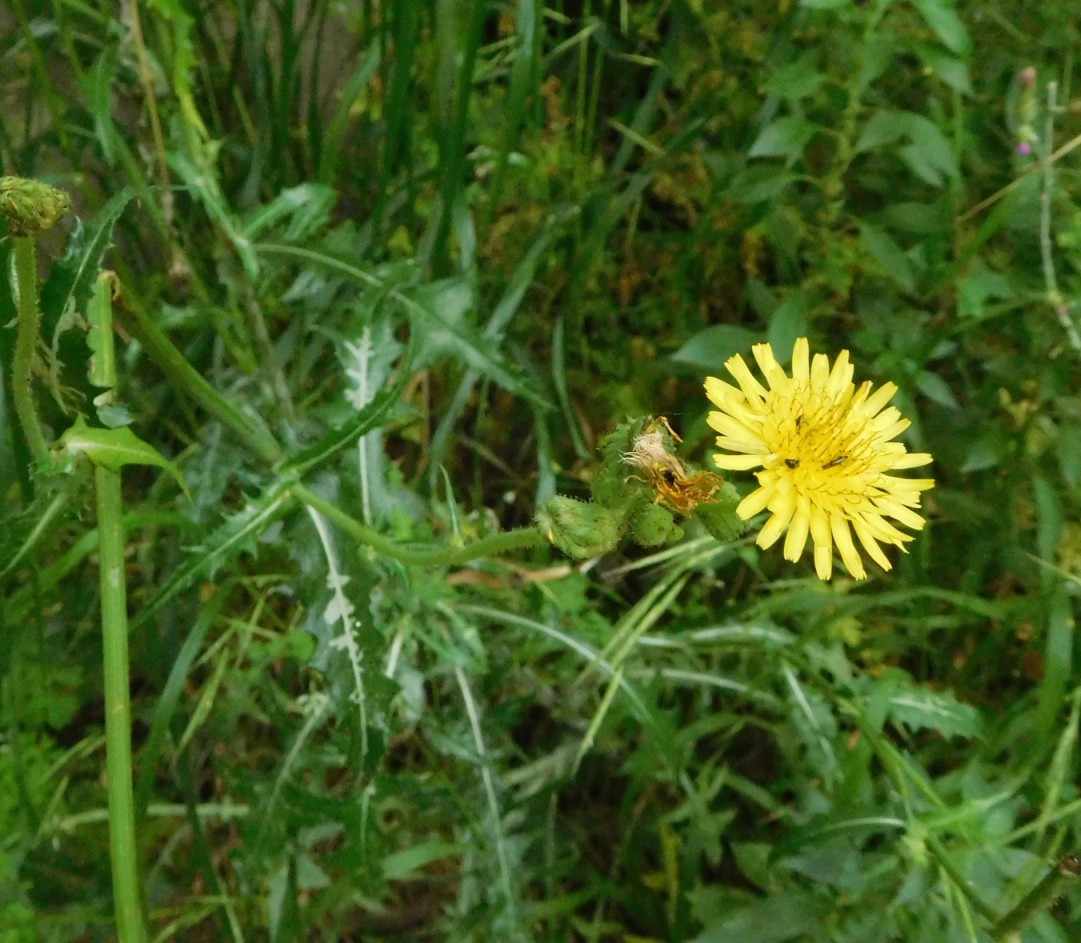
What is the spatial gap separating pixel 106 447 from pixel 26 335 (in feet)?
0.35

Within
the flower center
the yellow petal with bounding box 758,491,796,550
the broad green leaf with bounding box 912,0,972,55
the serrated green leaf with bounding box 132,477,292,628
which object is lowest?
the serrated green leaf with bounding box 132,477,292,628

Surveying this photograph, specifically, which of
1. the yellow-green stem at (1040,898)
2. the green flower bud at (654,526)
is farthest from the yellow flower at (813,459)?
the yellow-green stem at (1040,898)

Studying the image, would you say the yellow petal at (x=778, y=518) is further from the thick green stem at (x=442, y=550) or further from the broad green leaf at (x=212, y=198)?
the broad green leaf at (x=212, y=198)

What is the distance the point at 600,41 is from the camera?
1.34m

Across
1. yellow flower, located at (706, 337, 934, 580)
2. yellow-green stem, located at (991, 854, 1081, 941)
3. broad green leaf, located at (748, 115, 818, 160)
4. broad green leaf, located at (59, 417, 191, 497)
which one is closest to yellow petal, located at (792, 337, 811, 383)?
yellow flower, located at (706, 337, 934, 580)

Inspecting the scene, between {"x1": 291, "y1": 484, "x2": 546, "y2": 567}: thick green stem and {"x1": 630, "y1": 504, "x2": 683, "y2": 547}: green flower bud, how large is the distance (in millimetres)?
78

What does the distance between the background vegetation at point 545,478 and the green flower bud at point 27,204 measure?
0.27 metres

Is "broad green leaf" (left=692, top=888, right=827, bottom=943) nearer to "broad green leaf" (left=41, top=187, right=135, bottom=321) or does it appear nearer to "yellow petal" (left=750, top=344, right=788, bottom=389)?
"yellow petal" (left=750, top=344, right=788, bottom=389)

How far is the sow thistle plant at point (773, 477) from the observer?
65 cm

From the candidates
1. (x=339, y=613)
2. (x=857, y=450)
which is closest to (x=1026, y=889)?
(x=857, y=450)

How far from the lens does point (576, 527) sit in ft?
2.05

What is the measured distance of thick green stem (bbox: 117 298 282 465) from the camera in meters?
0.79

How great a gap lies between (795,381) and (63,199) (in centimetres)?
64

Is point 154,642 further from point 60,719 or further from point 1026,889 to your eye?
point 1026,889
